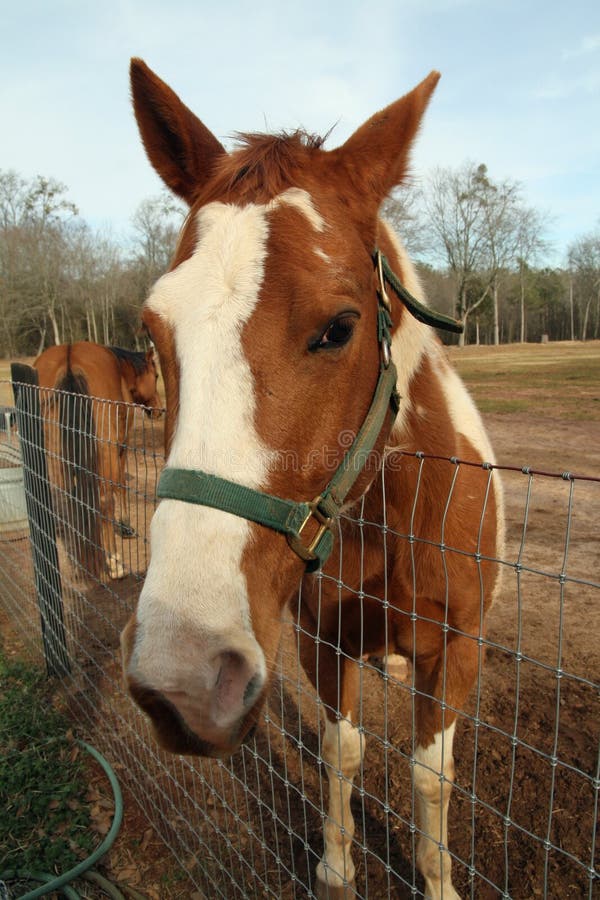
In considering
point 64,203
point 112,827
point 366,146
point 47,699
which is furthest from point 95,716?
point 64,203

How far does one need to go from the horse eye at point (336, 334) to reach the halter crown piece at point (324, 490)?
23cm

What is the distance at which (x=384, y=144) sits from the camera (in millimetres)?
1690

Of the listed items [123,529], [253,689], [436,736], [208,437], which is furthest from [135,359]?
[253,689]

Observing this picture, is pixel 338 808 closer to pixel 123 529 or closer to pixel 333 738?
pixel 333 738

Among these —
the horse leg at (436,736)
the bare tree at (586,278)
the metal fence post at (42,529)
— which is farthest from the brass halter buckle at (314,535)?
the bare tree at (586,278)

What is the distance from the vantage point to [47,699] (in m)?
3.61

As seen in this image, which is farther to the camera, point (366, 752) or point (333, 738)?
point (366, 752)

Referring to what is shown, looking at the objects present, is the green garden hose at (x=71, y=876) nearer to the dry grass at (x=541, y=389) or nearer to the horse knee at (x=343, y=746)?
the horse knee at (x=343, y=746)

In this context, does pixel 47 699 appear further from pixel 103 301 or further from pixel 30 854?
pixel 103 301

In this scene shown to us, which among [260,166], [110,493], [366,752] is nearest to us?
[260,166]

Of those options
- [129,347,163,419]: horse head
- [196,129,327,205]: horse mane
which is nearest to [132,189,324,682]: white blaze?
[196,129,327,205]: horse mane

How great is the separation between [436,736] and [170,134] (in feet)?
7.92

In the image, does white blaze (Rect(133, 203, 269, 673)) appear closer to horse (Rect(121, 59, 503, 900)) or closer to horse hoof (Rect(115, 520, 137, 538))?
horse (Rect(121, 59, 503, 900))

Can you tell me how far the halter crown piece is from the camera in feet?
3.85
